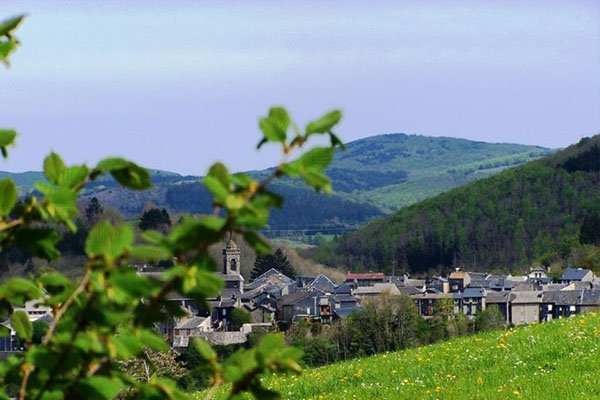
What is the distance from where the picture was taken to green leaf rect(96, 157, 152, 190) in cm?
211

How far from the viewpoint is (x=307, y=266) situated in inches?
Result: 5123

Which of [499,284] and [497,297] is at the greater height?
[499,284]

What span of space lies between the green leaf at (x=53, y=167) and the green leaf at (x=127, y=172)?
14cm

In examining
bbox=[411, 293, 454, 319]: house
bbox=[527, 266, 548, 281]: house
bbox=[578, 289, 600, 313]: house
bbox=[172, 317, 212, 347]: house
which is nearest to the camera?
bbox=[172, 317, 212, 347]: house

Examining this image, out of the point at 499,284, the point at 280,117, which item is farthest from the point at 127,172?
the point at 499,284

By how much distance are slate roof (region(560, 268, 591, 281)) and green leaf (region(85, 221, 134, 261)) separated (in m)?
91.8

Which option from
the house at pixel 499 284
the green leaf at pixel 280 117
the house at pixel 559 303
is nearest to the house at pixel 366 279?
the house at pixel 499 284

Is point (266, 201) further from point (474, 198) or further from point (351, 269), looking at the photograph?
point (474, 198)

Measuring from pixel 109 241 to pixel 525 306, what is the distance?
8347 centimetres

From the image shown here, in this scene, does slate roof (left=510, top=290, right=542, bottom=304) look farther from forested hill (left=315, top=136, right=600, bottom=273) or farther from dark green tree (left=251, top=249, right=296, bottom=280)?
dark green tree (left=251, top=249, right=296, bottom=280)

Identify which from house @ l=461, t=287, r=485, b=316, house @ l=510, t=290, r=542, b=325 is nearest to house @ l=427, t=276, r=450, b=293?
house @ l=461, t=287, r=485, b=316

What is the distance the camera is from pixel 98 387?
6.81 ft

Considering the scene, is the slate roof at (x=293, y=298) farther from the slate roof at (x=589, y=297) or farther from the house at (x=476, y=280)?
the slate roof at (x=589, y=297)

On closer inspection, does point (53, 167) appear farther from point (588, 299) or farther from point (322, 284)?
point (322, 284)
